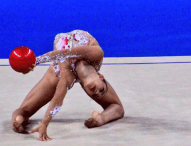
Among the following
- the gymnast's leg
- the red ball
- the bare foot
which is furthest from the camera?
the gymnast's leg

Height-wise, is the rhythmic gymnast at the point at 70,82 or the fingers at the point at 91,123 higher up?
the rhythmic gymnast at the point at 70,82

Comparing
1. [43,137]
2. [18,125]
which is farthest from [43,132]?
[18,125]

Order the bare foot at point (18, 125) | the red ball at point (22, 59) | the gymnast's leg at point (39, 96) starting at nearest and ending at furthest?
1. the red ball at point (22, 59)
2. the bare foot at point (18, 125)
3. the gymnast's leg at point (39, 96)

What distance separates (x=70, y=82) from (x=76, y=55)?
0.12 metres

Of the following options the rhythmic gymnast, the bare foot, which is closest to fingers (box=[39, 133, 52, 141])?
the rhythmic gymnast

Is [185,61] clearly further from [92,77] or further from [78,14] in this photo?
[92,77]

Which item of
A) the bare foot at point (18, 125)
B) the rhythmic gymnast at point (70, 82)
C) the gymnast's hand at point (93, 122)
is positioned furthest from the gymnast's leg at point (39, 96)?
the gymnast's hand at point (93, 122)

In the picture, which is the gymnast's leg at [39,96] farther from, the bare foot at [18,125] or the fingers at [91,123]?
→ the fingers at [91,123]

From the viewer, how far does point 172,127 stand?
8.07ft

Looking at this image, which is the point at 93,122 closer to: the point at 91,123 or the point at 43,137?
the point at 91,123

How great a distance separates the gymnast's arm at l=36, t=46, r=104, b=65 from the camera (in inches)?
87.6

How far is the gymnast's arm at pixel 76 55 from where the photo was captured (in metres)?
2.22

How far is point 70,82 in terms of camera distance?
2.31 m

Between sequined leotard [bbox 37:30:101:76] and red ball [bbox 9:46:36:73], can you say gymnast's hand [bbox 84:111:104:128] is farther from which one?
red ball [bbox 9:46:36:73]
